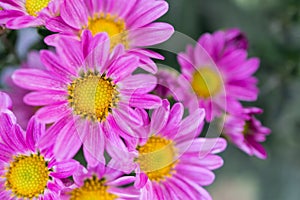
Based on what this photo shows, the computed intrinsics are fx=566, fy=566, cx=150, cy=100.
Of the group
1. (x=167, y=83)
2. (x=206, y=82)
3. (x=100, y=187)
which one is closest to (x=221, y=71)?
(x=206, y=82)

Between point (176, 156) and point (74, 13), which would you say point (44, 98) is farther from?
point (176, 156)

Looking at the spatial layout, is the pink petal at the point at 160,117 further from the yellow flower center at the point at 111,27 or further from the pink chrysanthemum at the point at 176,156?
the yellow flower center at the point at 111,27

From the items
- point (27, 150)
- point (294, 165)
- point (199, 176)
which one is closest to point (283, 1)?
point (294, 165)

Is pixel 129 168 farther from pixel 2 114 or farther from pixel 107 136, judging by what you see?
pixel 2 114

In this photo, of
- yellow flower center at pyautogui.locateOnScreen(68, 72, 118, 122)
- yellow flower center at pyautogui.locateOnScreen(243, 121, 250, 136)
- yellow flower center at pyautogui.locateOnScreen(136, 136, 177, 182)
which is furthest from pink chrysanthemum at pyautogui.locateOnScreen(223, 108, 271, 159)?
yellow flower center at pyautogui.locateOnScreen(68, 72, 118, 122)

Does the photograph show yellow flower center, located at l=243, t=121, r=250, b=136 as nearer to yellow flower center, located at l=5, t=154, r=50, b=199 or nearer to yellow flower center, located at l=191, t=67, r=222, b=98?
yellow flower center, located at l=191, t=67, r=222, b=98

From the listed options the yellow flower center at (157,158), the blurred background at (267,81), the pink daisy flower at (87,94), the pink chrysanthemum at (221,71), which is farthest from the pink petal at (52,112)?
the blurred background at (267,81)
